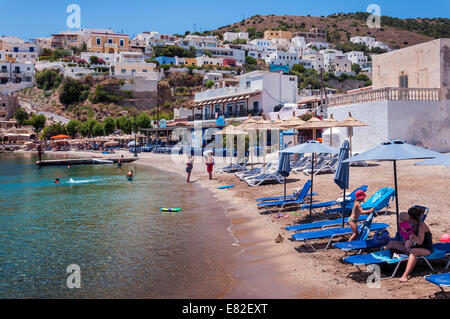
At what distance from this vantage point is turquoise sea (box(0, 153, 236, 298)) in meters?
5.77

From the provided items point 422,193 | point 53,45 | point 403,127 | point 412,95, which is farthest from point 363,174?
point 53,45

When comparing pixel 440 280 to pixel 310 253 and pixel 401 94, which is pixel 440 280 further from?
pixel 401 94

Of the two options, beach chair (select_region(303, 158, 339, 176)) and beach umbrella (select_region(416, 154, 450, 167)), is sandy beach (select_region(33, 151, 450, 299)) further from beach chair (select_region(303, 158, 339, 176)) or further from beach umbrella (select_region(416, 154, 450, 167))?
beach chair (select_region(303, 158, 339, 176))

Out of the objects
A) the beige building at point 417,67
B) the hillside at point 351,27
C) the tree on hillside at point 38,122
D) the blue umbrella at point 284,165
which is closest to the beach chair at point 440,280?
the blue umbrella at point 284,165

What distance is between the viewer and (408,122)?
18.7 meters

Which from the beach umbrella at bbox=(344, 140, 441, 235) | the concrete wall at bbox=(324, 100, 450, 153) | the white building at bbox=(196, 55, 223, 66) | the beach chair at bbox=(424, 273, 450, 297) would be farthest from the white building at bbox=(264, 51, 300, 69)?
the beach chair at bbox=(424, 273, 450, 297)

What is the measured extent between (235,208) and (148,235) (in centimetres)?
344

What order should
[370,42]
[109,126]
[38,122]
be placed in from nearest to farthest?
[109,126]
[38,122]
[370,42]

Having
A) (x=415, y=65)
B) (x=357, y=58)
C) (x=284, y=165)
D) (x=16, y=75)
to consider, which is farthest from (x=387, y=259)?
(x=357, y=58)

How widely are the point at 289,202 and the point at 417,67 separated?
565 inches

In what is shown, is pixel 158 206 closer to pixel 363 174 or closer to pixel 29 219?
pixel 29 219

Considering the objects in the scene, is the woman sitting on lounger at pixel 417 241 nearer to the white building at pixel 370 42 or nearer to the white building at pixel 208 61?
the white building at pixel 208 61
